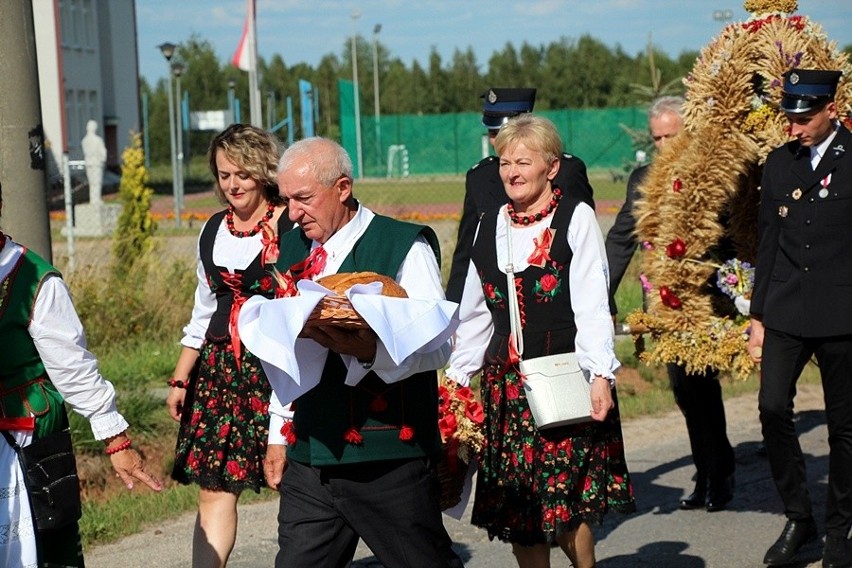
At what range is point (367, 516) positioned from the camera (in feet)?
12.4

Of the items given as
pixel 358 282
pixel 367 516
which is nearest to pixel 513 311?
pixel 367 516

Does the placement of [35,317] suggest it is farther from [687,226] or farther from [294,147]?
[687,226]

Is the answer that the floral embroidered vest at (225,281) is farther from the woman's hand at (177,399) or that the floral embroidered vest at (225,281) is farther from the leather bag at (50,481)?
the leather bag at (50,481)

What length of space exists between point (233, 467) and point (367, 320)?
190 centimetres

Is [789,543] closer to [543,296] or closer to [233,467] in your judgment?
[543,296]

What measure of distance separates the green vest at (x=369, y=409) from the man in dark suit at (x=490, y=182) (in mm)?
2067

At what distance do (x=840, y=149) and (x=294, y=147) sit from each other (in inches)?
111

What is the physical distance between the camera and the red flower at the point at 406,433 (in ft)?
12.3

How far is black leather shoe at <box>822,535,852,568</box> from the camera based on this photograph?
18.1ft

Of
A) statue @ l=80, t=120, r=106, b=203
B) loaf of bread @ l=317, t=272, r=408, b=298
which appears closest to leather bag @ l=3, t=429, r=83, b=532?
loaf of bread @ l=317, t=272, r=408, b=298

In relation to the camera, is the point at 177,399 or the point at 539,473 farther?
the point at 177,399

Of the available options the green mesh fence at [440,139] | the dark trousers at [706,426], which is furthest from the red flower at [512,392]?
the green mesh fence at [440,139]

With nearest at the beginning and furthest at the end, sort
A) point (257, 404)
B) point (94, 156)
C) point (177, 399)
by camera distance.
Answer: point (257, 404) < point (177, 399) < point (94, 156)

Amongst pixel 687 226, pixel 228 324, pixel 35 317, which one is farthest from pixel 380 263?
pixel 687 226
